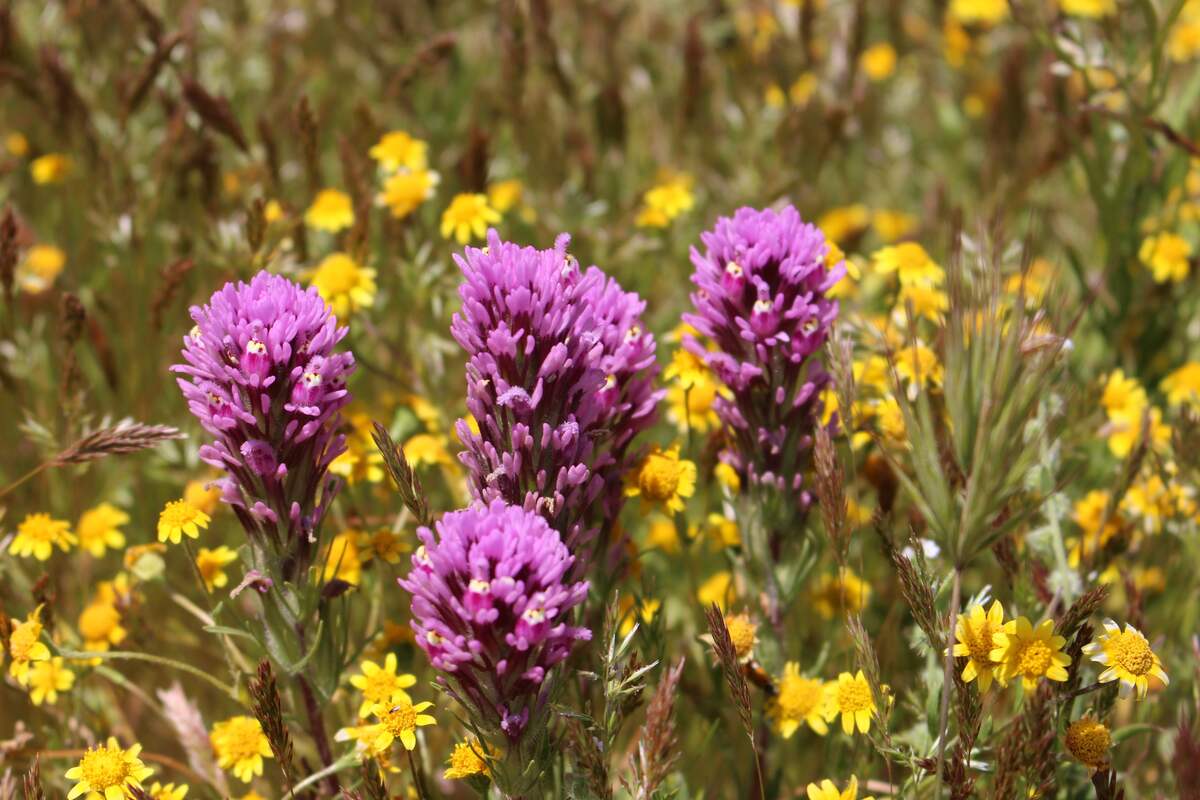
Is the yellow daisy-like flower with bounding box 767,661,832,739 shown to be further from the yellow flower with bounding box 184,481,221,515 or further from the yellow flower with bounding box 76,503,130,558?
the yellow flower with bounding box 76,503,130,558

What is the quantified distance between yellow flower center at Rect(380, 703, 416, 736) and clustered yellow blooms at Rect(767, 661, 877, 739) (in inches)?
33.5

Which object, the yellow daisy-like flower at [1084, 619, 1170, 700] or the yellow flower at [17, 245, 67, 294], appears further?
the yellow flower at [17, 245, 67, 294]

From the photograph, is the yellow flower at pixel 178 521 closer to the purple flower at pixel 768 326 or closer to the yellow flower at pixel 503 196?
the purple flower at pixel 768 326

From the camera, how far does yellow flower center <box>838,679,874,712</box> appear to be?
2537 millimetres

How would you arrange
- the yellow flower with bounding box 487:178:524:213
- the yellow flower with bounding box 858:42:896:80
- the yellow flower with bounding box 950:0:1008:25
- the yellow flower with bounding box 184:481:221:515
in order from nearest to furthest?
the yellow flower with bounding box 184:481:221:515 < the yellow flower with bounding box 487:178:524:213 < the yellow flower with bounding box 950:0:1008:25 < the yellow flower with bounding box 858:42:896:80

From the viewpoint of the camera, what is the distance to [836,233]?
202 inches

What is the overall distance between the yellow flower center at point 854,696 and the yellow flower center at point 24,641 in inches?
69.7

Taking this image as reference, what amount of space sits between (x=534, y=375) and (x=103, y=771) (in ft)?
3.99

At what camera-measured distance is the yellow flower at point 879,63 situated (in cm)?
657

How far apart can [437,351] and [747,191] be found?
177 cm

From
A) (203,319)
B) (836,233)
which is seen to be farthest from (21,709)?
(836,233)

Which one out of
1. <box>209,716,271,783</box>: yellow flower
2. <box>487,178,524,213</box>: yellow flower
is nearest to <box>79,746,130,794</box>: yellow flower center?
<box>209,716,271,783</box>: yellow flower

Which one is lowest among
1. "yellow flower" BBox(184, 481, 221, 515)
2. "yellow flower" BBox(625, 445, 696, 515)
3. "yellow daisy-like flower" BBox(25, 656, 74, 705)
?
"yellow daisy-like flower" BBox(25, 656, 74, 705)

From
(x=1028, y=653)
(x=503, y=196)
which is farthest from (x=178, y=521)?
(x=503, y=196)
